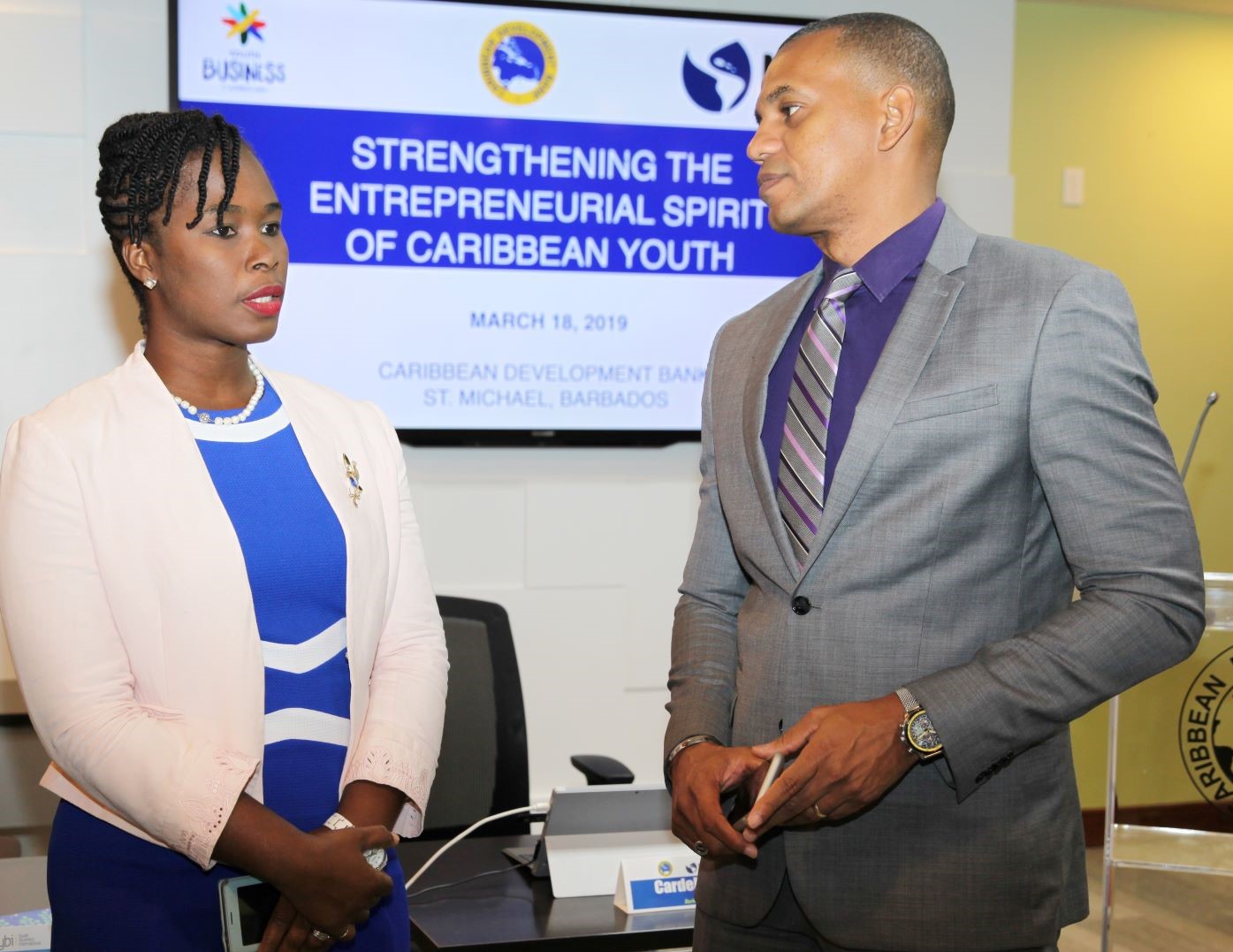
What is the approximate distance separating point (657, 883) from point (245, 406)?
95cm

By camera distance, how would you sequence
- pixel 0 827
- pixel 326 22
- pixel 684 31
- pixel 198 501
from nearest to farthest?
1. pixel 198 501
2. pixel 0 827
3. pixel 326 22
4. pixel 684 31

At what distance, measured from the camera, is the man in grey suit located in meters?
1.38

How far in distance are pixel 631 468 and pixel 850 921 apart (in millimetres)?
2406

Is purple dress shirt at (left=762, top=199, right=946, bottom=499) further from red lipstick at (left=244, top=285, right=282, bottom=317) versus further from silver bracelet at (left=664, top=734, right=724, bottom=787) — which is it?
red lipstick at (left=244, top=285, right=282, bottom=317)

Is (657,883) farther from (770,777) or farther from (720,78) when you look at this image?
(720,78)

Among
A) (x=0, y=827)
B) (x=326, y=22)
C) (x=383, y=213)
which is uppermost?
(x=326, y=22)

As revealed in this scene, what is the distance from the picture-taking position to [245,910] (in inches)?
57.4

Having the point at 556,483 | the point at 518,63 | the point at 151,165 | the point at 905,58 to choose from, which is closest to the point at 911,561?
the point at 905,58

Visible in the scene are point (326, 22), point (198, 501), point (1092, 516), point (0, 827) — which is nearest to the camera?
point (1092, 516)

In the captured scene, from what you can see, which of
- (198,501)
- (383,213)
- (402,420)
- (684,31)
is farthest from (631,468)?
(198,501)

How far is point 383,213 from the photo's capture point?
3533mm

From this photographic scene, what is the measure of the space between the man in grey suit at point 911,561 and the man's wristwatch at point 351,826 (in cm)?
36

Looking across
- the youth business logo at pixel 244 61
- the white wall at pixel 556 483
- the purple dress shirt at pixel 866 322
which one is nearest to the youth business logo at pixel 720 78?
the white wall at pixel 556 483

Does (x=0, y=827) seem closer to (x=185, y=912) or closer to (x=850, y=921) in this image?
(x=185, y=912)
